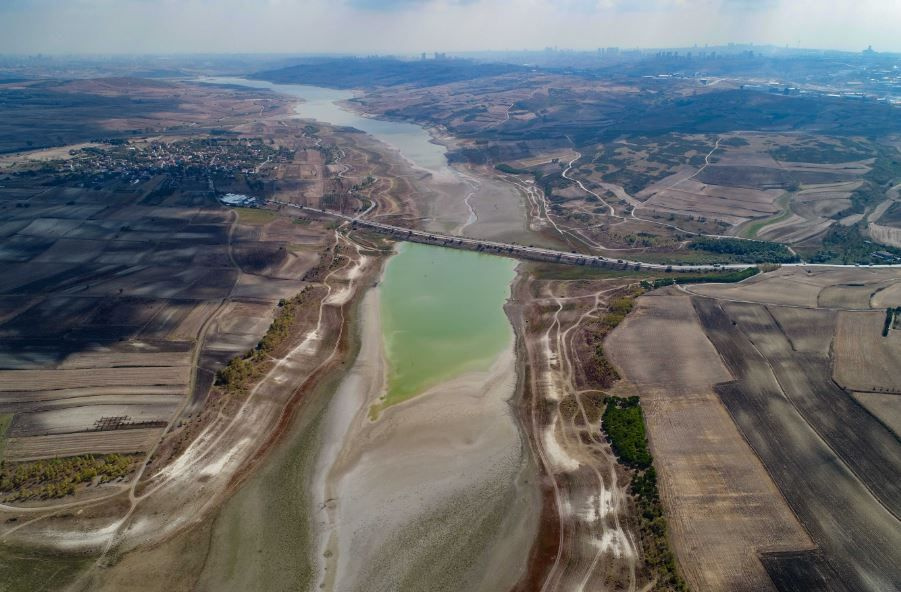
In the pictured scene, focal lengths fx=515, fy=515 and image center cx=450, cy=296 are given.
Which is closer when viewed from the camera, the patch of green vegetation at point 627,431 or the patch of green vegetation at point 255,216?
the patch of green vegetation at point 627,431

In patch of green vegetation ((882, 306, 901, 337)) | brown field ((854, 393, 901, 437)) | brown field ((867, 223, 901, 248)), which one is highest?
brown field ((867, 223, 901, 248))

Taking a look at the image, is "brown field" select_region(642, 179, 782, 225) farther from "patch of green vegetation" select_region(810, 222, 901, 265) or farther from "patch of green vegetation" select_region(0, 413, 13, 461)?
"patch of green vegetation" select_region(0, 413, 13, 461)

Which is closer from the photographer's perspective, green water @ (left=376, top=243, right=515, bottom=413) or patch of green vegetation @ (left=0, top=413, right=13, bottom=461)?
patch of green vegetation @ (left=0, top=413, right=13, bottom=461)

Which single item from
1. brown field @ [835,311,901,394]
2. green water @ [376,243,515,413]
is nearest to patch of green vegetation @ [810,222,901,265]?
brown field @ [835,311,901,394]

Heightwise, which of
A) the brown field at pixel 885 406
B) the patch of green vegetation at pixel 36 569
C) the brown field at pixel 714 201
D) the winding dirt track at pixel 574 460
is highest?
the brown field at pixel 714 201

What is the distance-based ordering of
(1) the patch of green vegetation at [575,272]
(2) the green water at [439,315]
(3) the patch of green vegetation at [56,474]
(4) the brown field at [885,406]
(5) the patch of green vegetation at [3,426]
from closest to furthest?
(3) the patch of green vegetation at [56,474], (5) the patch of green vegetation at [3,426], (4) the brown field at [885,406], (2) the green water at [439,315], (1) the patch of green vegetation at [575,272]

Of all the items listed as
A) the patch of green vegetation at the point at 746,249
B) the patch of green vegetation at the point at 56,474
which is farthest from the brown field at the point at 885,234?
the patch of green vegetation at the point at 56,474

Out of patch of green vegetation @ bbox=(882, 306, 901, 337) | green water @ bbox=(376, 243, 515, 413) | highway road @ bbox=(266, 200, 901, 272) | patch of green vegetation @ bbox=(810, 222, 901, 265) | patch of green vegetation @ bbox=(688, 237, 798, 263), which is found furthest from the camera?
patch of green vegetation @ bbox=(688, 237, 798, 263)

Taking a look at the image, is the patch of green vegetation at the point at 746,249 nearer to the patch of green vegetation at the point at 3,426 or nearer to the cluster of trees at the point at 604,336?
the cluster of trees at the point at 604,336
